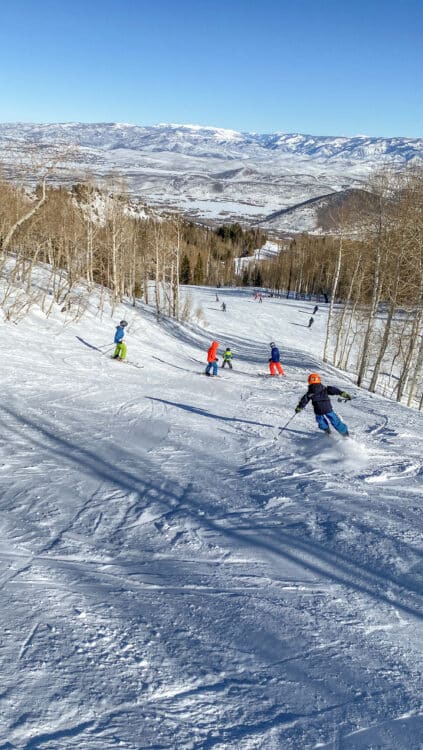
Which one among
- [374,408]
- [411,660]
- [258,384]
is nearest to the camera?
[411,660]

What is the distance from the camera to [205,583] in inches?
190

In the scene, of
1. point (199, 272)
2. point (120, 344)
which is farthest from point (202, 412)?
point (199, 272)

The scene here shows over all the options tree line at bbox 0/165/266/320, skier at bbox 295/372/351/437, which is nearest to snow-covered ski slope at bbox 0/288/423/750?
skier at bbox 295/372/351/437

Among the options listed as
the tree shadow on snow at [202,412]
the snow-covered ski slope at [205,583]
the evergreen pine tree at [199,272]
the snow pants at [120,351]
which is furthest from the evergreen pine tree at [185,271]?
the snow-covered ski slope at [205,583]

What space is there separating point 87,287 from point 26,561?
25207 millimetres

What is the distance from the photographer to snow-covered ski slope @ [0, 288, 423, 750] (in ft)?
10.6

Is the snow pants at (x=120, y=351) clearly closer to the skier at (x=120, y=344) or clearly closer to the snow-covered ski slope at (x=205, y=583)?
the skier at (x=120, y=344)

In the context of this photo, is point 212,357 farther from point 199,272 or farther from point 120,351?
point 199,272

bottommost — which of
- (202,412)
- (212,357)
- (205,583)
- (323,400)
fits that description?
(202,412)

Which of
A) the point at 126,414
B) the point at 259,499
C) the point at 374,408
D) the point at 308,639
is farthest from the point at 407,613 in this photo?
the point at 374,408

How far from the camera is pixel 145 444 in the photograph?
9305mm

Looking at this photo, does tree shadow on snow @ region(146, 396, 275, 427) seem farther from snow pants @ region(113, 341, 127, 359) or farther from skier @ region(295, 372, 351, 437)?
snow pants @ region(113, 341, 127, 359)

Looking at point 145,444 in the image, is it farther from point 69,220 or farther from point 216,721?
point 69,220

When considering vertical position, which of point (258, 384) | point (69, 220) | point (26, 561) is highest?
point (69, 220)
